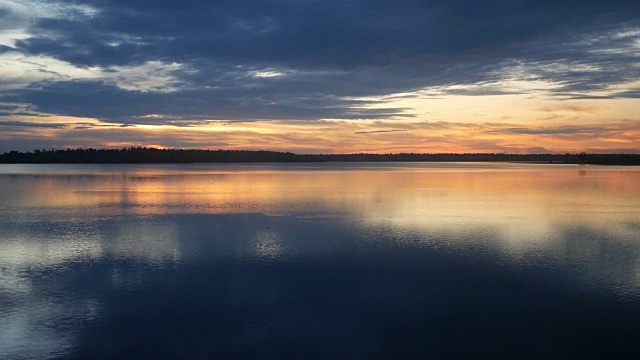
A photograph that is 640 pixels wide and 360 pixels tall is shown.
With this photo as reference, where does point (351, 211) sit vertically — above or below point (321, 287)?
above

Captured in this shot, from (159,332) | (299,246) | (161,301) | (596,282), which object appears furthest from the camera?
(299,246)

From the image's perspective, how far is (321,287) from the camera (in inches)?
344

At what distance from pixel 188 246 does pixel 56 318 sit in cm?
508

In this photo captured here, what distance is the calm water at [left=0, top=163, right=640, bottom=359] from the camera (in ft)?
21.0

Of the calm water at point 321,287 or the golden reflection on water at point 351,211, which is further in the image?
the golden reflection on water at point 351,211

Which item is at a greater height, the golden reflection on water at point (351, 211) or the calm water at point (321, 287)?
the golden reflection on water at point (351, 211)

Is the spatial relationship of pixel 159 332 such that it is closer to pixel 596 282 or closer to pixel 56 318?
pixel 56 318

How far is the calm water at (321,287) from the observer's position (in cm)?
641

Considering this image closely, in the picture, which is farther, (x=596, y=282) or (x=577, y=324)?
Result: (x=596, y=282)

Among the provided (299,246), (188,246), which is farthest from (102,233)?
(299,246)

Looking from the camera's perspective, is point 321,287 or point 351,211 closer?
point 321,287

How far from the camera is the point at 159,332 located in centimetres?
680

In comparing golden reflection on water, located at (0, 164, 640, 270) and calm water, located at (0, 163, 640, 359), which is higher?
golden reflection on water, located at (0, 164, 640, 270)

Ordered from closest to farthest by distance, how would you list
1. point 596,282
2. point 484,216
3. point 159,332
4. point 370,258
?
1. point 159,332
2. point 596,282
3. point 370,258
4. point 484,216
